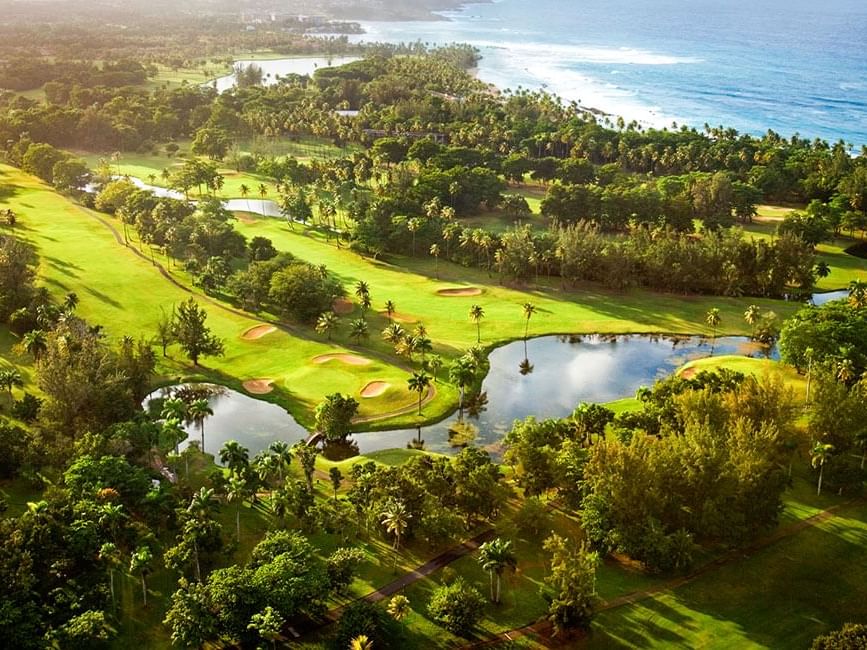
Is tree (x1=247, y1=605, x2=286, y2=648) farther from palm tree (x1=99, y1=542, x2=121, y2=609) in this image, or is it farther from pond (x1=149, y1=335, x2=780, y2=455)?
pond (x1=149, y1=335, x2=780, y2=455)

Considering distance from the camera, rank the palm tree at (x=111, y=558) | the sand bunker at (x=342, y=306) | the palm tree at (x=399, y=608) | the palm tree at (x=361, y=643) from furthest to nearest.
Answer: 1. the sand bunker at (x=342, y=306)
2. the palm tree at (x=111, y=558)
3. the palm tree at (x=399, y=608)
4. the palm tree at (x=361, y=643)

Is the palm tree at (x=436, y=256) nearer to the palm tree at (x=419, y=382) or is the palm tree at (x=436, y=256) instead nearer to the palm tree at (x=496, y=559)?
the palm tree at (x=419, y=382)

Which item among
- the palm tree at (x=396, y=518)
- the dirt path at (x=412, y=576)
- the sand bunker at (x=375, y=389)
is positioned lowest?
the dirt path at (x=412, y=576)

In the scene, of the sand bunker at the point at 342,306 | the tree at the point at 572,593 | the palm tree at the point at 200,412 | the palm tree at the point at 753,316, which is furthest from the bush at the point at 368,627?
the palm tree at the point at 753,316

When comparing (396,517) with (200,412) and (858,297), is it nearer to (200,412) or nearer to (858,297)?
(200,412)

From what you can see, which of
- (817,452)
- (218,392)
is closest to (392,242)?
(218,392)

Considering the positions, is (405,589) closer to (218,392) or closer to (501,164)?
(218,392)

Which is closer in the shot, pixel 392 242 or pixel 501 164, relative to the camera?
pixel 392 242
